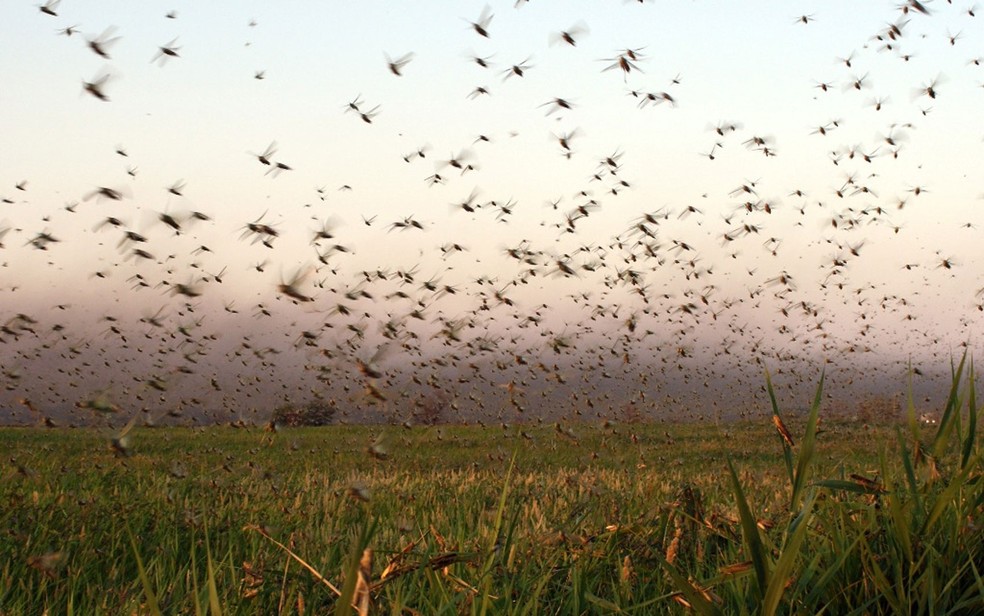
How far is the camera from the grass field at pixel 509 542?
257 cm

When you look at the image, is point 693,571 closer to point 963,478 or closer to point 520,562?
point 520,562

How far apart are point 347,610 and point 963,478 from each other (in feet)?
8.22

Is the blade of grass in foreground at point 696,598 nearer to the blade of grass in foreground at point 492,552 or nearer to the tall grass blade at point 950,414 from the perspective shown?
the blade of grass in foreground at point 492,552

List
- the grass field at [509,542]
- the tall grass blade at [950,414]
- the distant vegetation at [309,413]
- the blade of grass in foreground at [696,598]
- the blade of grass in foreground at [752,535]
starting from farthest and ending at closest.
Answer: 1. the distant vegetation at [309,413]
2. the tall grass blade at [950,414]
3. the grass field at [509,542]
4. the blade of grass in foreground at [696,598]
5. the blade of grass in foreground at [752,535]

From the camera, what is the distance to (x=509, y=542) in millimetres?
2600

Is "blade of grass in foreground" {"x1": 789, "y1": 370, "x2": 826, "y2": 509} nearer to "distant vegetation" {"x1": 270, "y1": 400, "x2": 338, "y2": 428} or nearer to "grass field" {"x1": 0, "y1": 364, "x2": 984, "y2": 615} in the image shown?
"grass field" {"x1": 0, "y1": 364, "x2": 984, "y2": 615}

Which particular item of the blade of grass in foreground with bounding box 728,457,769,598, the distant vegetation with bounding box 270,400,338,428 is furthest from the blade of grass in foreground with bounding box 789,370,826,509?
the distant vegetation with bounding box 270,400,338,428

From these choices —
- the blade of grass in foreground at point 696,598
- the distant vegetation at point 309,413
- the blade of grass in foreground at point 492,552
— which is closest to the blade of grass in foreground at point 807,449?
the blade of grass in foreground at point 696,598

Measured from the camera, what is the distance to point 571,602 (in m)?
3.41

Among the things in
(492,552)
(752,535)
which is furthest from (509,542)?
(752,535)

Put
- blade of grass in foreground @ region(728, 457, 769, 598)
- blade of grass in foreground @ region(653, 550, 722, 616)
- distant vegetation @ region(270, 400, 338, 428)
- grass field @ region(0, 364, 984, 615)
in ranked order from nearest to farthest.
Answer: blade of grass in foreground @ region(728, 457, 769, 598), blade of grass in foreground @ region(653, 550, 722, 616), grass field @ region(0, 364, 984, 615), distant vegetation @ region(270, 400, 338, 428)

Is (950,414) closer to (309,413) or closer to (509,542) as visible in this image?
(509,542)

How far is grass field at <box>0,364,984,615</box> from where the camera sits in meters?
2.57

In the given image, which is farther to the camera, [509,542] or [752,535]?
[509,542]
